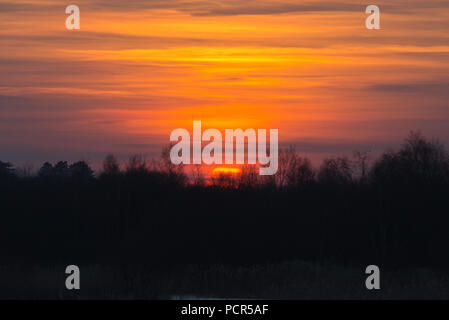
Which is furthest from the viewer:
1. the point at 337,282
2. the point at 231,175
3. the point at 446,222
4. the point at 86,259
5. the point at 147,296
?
the point at 231,175

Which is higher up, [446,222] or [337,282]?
[446,222]

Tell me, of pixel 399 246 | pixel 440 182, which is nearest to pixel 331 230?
pixel 399 246

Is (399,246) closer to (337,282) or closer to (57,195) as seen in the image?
(337,282)

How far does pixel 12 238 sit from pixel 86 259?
5000mm

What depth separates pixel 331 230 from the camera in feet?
146

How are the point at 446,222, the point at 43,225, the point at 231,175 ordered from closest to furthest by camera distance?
the point at 446,222 < the point at 43,225 < the point at 231,175

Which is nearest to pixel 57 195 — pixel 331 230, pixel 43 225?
pixel 43 225

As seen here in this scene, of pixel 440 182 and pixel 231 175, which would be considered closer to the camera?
pixel 440 182

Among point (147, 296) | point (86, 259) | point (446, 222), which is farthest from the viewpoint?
point (86, 259)

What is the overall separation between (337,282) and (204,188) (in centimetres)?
1602
